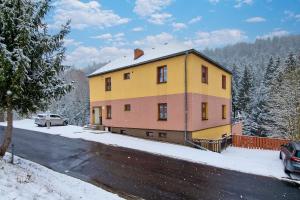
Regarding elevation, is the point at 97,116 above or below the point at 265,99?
below

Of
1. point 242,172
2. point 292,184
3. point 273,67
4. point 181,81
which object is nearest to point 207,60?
point 181,81

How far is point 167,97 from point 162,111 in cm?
137

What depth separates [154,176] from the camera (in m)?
11.9

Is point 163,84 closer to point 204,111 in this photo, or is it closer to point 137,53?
point 204,111

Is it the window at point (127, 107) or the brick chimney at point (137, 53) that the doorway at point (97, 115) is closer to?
the window at point (127, 107)

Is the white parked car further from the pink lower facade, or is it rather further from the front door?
the pink lower facade

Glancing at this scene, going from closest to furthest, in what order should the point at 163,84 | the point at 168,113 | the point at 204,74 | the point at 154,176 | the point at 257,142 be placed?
the point at 154,176
the point at 168,113
the point at 163,84
the point at 204,74
the point at 257,142

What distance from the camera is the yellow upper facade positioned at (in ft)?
67.7

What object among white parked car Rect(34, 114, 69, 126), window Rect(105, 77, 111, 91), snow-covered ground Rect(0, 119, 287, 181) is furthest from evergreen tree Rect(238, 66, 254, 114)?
white parked car Rect(34, 114, 69, 126)

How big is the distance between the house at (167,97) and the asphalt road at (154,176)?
510cm

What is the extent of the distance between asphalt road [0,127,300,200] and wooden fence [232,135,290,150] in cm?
1151

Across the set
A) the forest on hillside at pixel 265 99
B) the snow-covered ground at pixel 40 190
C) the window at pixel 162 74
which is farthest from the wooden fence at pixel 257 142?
the snow-covered ground at pixel 40 190

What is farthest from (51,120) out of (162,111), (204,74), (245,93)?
(245,93)

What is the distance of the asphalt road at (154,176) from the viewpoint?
9.99 m
